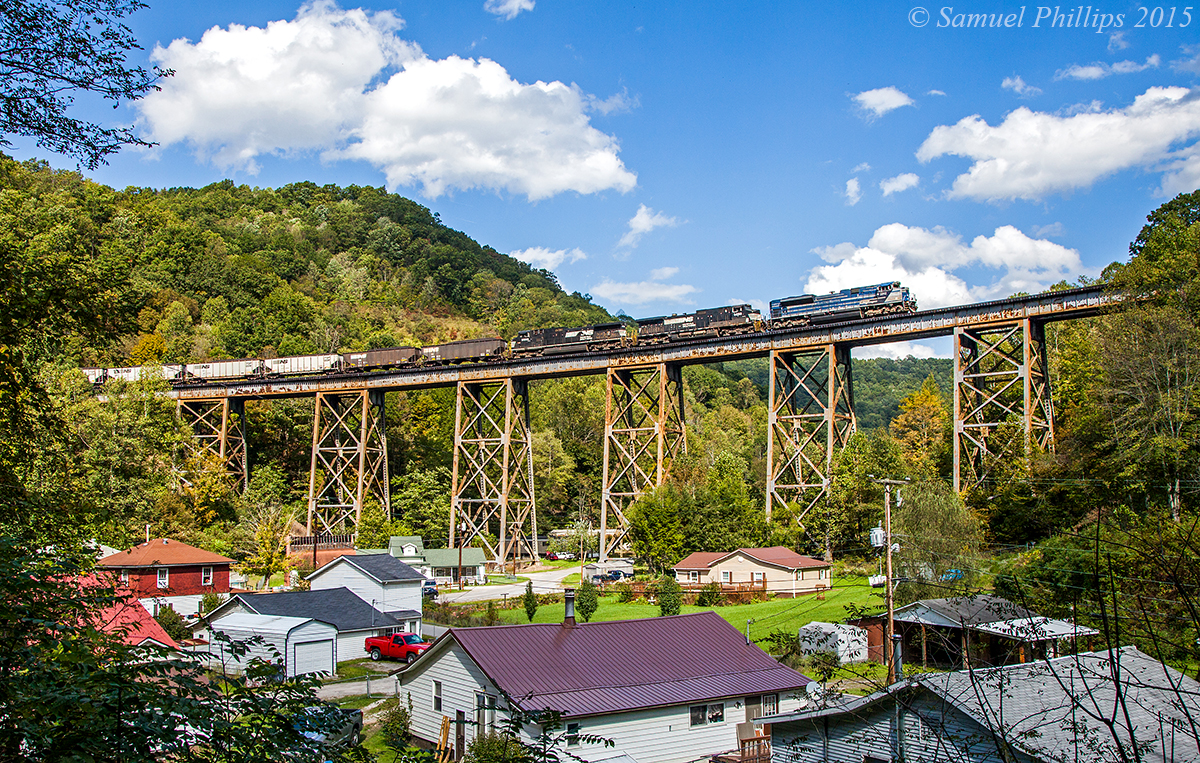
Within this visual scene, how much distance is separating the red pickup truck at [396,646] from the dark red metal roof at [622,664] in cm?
1155

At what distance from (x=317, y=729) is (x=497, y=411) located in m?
54.7

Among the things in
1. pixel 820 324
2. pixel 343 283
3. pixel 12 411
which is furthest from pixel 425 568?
pixel 343 283

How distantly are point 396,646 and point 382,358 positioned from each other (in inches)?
1207

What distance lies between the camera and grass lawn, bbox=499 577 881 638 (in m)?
30.5

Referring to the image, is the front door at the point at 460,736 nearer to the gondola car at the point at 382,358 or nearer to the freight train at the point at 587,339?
the freight train at the point at 587,339

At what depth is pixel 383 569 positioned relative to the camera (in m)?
33.2

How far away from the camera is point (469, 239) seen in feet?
538

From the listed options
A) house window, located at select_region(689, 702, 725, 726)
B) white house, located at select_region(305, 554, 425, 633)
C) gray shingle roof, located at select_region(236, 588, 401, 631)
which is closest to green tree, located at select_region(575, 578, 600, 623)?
white house, located at select_region(305, 554, 425, 633)

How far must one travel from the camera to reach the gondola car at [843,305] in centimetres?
3994

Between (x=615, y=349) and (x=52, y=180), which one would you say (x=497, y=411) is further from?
(x=52, y=180)

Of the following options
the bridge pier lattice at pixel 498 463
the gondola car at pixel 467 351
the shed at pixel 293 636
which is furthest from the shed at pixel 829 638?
the gondola car at pixel 467 351

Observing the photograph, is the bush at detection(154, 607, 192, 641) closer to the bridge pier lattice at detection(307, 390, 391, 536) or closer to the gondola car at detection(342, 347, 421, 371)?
the bridge pier lattice at detection(307, 390, 391, 536)

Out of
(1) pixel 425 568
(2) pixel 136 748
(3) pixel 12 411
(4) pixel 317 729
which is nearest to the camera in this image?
(2) pixel 136 748

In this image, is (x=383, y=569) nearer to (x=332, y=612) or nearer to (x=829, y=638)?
(x=332, y=612)
